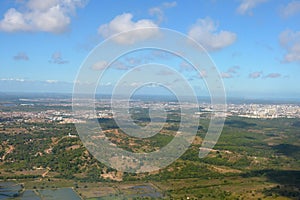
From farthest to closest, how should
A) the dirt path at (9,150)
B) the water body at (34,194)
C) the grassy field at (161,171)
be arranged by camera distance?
the dirt path at (9,150), the grassy field at (161,171), the water body at (34,194)

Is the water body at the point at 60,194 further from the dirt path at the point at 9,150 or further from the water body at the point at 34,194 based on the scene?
the dirt path at the point at 9,150

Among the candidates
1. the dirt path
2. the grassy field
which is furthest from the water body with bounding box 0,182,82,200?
the dirt path

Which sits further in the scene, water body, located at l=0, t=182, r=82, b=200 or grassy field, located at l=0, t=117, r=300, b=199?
grassy field, located at l=0, t=117, r=300, b=199

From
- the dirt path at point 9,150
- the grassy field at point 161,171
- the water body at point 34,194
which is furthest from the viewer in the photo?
the dirt path at point 9,150

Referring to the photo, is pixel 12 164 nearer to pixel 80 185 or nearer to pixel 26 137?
pixel 80 185

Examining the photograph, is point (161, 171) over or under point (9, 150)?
under

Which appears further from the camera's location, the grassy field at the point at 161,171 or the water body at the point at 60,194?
the grassy field at the point at 161,171

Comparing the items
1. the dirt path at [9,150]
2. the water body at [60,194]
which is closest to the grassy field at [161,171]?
the dirt path at [9,150]

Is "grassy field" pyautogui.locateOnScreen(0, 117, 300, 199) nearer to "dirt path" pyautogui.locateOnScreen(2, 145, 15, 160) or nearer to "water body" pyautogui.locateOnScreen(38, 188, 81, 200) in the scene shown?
"dirt path" pyautogui.locateOnScreen(2, 145, 15, 160)

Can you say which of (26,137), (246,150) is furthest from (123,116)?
(26,137)

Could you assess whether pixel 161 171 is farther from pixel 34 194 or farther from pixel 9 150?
pixel 9 150

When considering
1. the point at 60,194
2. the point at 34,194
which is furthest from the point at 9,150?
the point at 60,194

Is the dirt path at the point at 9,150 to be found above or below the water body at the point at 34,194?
above
